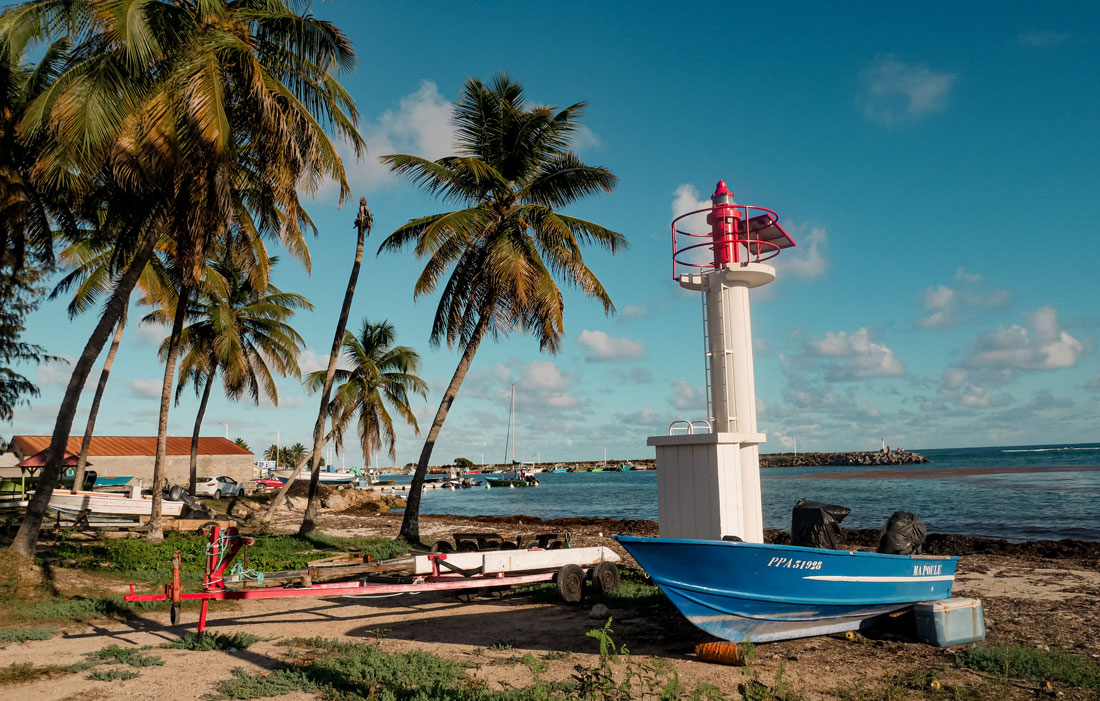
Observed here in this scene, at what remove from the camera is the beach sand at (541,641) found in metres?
6.82

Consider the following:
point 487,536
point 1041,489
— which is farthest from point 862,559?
point 1041,489

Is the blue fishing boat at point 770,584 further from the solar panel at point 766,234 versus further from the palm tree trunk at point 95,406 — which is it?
the palm tree trunk at point 95,406

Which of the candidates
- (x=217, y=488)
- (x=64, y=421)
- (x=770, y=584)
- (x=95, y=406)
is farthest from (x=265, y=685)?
(x=217, y=488)

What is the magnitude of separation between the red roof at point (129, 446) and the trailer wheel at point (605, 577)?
130 ft

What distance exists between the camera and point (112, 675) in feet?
22.9

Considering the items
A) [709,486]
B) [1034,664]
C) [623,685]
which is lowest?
[1034,664]

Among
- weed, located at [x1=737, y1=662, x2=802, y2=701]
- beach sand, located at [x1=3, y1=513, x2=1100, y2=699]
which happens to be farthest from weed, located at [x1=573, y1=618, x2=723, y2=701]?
beach sand, located at [x1=3, y1=513, x2=1100, y2=699]

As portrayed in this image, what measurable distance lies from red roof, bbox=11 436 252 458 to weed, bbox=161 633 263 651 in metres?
38.4

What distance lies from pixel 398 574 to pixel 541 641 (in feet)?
9.68

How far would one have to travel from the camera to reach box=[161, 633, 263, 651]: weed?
8123 mm

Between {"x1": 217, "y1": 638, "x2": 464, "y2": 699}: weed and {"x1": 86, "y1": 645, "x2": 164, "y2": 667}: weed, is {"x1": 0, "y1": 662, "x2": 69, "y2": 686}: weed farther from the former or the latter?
{"x1": 217, "y1": 638, "x2": 464, "y2": 699}: weed

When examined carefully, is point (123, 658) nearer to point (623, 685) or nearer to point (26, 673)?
point (26, 673)

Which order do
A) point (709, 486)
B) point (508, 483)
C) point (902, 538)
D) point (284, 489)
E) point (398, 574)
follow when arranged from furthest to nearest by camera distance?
point (508, 483) < point (284, 489) < point (398, 574) < point (709, 486) < point (902, 538)

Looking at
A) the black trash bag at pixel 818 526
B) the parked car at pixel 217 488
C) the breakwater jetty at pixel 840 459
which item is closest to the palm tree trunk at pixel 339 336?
the black trash bag at pixel 818 526
